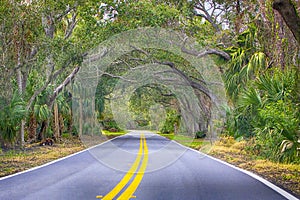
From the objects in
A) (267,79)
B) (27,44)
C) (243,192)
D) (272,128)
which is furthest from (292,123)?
(27,44)

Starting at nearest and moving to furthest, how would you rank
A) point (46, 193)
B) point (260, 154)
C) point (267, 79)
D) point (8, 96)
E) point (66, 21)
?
point (46, 193) → point (267, 79) → point (260, 154) → point (8, 96) → point (66, 21)

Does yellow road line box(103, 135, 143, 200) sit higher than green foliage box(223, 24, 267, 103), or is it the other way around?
green foliage box(223, 24, 267, 103)

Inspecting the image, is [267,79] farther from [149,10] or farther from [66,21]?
[66,21]

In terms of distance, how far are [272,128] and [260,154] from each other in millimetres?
2528

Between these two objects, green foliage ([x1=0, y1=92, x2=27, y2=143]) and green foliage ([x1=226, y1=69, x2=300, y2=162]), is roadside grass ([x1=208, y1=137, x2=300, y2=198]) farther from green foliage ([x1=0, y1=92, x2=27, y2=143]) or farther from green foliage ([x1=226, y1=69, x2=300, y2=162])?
green foliage ([x1=0, y1=92, x2=27, y2=143])

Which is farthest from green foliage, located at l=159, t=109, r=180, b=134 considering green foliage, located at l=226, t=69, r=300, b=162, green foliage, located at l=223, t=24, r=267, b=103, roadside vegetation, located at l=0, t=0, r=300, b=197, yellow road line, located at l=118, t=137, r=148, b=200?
yellow road line, located at l=118, t=137, r=148, b=200

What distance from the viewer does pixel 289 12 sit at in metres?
7.65

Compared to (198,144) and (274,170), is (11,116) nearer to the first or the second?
(274,170)

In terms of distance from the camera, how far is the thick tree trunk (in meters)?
7.44

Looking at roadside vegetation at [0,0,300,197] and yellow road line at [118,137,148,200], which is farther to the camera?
roadside vegetation at [0,0,300,197]

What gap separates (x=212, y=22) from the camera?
83.7ft

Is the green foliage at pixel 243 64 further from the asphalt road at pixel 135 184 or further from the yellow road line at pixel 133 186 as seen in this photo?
the yellow road line at pixel 133 186

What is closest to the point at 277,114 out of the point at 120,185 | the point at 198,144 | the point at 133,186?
the point at 133,186

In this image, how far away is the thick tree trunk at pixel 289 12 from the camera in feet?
24.4
